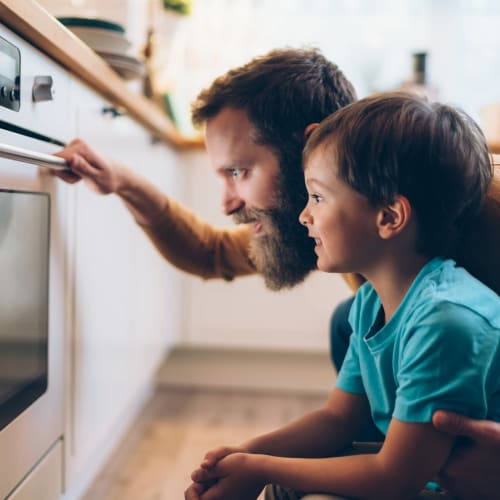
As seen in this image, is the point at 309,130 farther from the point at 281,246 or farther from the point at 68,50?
the point at 68,50

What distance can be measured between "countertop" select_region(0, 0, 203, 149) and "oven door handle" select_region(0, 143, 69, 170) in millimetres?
159

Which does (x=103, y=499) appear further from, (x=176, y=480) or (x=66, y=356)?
(x=66, y=356)

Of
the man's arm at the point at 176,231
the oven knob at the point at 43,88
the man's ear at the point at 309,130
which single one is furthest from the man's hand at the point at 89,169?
the man's ear at the point at 309,130

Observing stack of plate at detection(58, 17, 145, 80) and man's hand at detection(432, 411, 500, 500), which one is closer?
man's hand at detection(432, 411, 500, 500)

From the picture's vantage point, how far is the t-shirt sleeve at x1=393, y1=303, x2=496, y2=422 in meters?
0.64

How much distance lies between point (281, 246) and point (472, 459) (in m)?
0.53

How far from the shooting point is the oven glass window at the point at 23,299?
79 centimetres

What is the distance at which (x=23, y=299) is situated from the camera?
0.86m

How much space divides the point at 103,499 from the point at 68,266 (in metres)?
0.58

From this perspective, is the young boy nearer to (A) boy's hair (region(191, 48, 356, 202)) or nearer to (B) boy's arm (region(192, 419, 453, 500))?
(B) boy's arm (region(192, 419, 453, 500))

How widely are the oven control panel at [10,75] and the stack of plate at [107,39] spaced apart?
0.45 metres

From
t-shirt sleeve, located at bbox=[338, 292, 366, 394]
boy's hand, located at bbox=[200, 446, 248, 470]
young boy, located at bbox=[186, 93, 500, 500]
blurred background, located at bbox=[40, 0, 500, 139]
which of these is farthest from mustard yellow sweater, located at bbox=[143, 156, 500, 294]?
blurred background, located at bbox=[40, 0, 500, 139]

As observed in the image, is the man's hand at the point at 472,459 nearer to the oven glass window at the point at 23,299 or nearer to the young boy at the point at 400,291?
the young boy at the point at 400,291

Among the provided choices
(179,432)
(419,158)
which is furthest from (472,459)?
(179,432)
